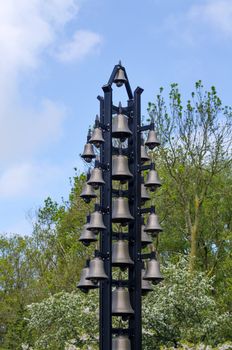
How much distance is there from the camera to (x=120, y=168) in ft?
26.8

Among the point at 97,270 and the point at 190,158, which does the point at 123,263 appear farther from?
the point at 190,158

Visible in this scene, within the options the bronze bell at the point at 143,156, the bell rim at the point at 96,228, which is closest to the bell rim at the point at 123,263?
the bell rim at the point at 96,228

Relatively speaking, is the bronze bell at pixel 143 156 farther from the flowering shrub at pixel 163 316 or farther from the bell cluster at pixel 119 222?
the flowering shrub at pixel 163 316

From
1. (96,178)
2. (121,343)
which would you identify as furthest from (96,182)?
(121,343)

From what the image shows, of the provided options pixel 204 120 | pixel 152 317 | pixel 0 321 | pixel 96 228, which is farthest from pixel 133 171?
pixel 0 321

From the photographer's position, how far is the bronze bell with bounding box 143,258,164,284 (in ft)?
27.5

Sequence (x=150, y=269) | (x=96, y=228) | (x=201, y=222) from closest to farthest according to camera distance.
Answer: (x=96, y=228)
(x=150, y=269)
(x=201, y=222)

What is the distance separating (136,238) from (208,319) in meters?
10.2

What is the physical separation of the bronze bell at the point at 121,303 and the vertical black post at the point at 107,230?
65 mm

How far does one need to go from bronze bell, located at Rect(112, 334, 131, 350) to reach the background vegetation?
576cm

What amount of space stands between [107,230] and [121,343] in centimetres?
125

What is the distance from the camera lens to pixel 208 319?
17.7m

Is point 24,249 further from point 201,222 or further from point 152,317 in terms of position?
point 152,317

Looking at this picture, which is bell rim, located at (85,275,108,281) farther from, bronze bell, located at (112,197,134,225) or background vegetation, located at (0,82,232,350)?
background vegetation, located at (0,82,232,350)
